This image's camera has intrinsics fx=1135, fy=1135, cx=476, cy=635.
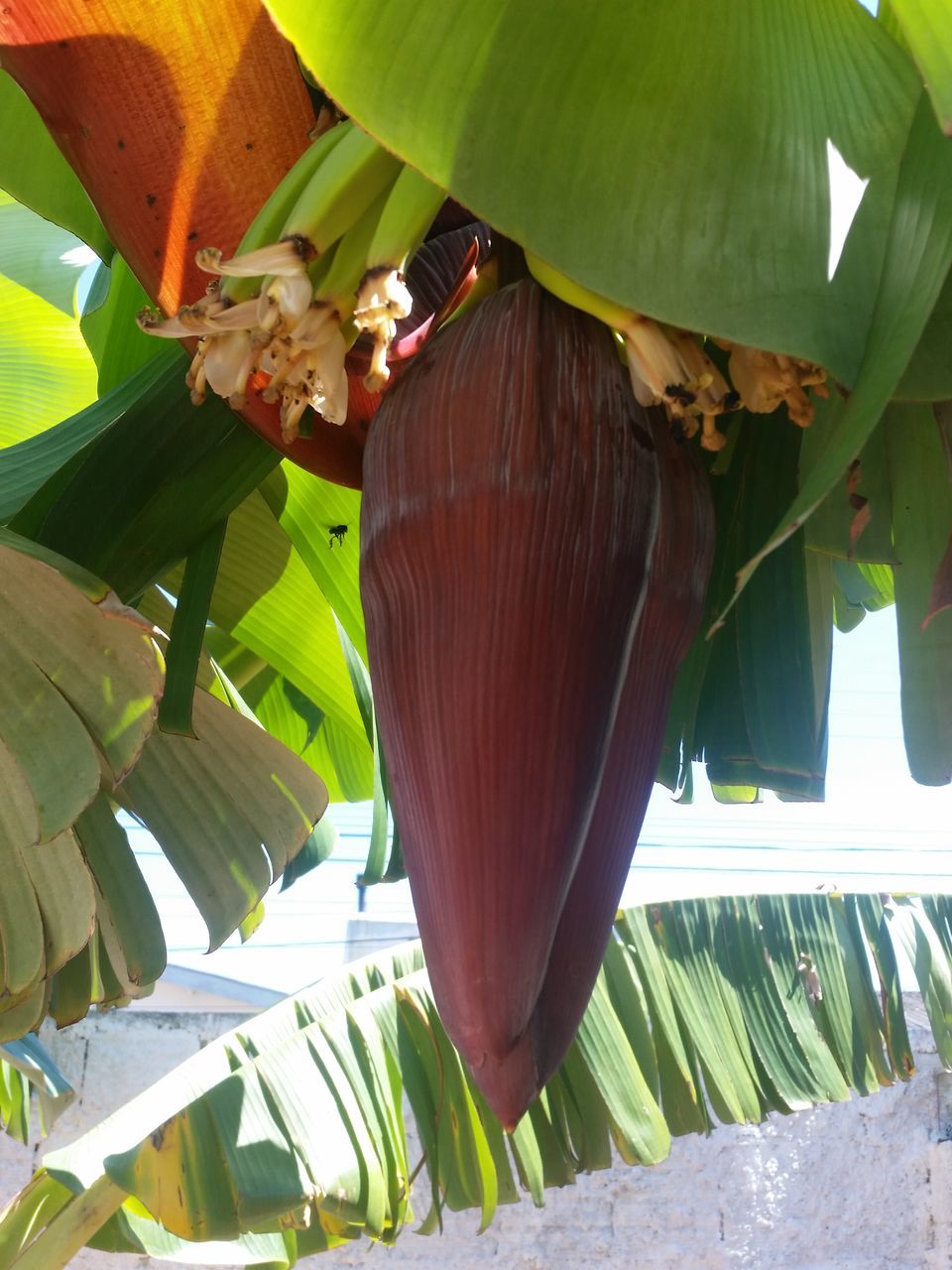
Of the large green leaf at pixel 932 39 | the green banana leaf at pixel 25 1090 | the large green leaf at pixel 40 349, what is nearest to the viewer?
the large green leaf at pixel 932 39

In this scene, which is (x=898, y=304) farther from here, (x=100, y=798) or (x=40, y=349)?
(x=40, y=349)

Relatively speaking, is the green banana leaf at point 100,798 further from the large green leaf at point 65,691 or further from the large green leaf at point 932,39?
the large green leaf at point 932,39

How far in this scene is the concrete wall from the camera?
299 centimetres

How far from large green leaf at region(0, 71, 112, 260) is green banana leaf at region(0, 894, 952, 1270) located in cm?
70

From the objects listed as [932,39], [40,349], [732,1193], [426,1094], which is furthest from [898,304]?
[732,1193]

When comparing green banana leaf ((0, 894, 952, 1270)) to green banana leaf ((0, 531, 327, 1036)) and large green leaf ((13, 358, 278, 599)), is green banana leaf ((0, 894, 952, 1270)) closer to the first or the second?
green banana leaf ((0, 531, 327, 1036))

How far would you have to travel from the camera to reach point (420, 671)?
0.77ft

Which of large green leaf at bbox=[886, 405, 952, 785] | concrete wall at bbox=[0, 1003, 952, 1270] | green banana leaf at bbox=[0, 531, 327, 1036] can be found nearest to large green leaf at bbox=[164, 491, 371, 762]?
green banana leaf at bbox=[0, 531, 327, 1036]

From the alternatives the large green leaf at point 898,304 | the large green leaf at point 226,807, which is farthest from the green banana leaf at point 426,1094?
the large green leaf at point 898,304

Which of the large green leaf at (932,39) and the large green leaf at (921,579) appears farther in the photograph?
the large green leaf at (921,579)

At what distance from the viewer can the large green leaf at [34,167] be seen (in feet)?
1.29

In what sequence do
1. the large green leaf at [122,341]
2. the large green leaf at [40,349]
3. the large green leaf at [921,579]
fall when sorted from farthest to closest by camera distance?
the large green leaf at [40,349]
the large green leaf at [122,341]
the large green leaf at [921,579]

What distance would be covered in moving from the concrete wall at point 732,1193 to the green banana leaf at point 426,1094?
6.42 feet

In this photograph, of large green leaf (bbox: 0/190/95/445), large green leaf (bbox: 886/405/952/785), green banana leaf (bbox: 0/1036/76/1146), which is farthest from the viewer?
green banana leaf (bbox: 0/1036/76/1146)
